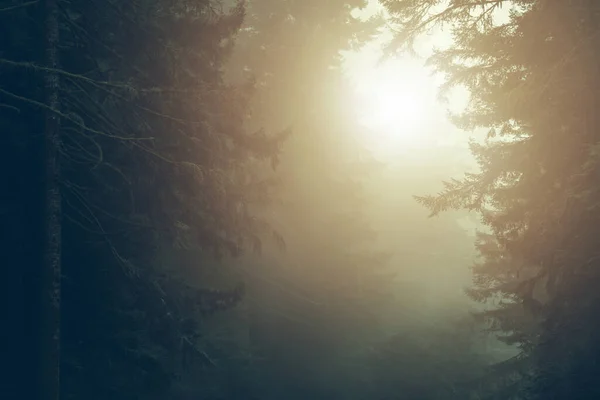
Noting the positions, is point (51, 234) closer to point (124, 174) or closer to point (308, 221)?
point (124, 174)

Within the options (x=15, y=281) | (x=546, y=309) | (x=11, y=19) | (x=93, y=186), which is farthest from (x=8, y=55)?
(x=546, y=309)

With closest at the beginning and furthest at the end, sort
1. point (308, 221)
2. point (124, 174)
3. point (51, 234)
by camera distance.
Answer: point (51, 234)
point (124, 174)
point (308, 221)

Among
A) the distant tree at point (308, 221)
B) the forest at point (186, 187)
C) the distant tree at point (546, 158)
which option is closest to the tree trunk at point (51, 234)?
the forest at point (186, 187)

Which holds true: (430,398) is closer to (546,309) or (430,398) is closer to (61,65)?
(546,309)

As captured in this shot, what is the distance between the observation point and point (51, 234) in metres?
8.40

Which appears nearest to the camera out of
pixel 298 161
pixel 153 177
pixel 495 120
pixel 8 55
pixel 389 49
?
pixel 8 55

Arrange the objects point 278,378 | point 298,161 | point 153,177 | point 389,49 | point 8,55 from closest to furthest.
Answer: point 8,55, point 153,177, point 389,49, point 278,378, point 298,161

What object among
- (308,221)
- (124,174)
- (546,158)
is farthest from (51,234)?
(308,221)

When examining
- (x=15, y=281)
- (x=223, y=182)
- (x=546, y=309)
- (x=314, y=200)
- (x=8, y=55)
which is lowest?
(x=546, y=309)

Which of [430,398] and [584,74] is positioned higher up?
[584,74]

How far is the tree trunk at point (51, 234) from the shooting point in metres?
8.20

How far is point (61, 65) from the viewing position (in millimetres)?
9531

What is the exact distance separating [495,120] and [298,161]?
8.08 m

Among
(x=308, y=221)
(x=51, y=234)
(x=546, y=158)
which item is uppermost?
(x=308, y=221)
